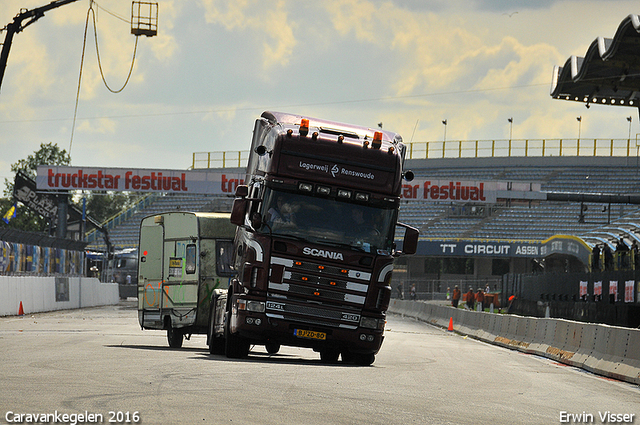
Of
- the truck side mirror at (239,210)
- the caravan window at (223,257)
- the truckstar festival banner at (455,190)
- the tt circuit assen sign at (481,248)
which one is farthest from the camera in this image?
the tt circuit assen sign at (481,248)

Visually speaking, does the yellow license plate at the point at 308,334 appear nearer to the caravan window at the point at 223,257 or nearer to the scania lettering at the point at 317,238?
the scania lettering at the point at 317,238

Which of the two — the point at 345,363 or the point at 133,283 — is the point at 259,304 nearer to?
the point at 345,363

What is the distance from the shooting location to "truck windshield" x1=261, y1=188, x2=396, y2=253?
14984 millimetres

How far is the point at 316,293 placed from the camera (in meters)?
15.2

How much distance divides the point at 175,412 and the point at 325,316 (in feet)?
21.9

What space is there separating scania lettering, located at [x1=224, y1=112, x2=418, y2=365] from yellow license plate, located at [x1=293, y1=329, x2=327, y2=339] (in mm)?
16

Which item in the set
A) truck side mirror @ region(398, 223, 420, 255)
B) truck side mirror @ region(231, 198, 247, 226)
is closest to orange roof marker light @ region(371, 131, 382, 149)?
truck side mirror @ region(398, 223, 420, 255)

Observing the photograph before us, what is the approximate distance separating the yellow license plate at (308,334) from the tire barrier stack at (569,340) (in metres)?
5.07

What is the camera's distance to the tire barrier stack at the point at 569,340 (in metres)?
Result: 16.6

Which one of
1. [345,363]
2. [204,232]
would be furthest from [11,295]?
[345,363]

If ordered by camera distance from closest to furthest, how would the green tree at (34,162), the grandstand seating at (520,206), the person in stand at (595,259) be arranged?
the person in stand at (595,259)
the grandstand seating at (520,206)
the green tree at (34,162)

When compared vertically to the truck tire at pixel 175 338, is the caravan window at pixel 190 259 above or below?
above

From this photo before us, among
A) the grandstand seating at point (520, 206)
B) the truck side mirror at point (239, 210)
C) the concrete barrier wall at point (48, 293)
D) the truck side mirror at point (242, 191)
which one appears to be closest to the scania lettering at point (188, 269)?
the truck side mirror at point (242, 191)

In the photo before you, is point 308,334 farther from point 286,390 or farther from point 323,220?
point 286,390
